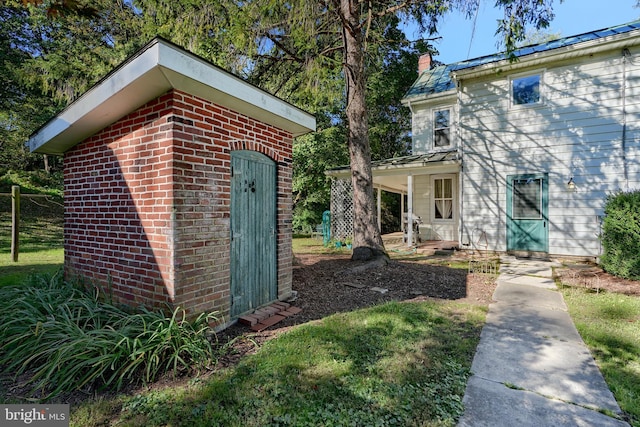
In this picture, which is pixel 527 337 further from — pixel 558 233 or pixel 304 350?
pixel 558 233

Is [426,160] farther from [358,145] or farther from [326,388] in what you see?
[326,388]

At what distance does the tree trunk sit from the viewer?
7.47m

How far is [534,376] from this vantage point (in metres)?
2.67

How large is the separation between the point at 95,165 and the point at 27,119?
1602cm

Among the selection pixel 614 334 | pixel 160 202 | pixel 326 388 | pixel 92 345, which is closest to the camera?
pixel 326 388

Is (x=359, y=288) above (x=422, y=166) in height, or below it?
below

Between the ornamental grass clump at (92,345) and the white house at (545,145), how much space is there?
882 cm

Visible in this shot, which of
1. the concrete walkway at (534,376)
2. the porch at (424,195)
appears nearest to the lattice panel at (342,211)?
the porch at (424,195)

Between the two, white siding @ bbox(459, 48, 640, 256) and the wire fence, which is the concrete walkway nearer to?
white siding @ bbox(459, 48, 640, 256)

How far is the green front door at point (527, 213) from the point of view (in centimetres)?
862

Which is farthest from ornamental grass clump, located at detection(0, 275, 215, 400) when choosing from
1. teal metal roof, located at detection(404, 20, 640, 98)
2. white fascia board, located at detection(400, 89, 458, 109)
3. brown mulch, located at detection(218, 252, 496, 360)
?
white fascia board, located at detection(400, 89, 458, 109)

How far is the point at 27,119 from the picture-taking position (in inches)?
577

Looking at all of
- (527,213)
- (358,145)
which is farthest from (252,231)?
(527,213)

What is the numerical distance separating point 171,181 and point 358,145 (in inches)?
215
